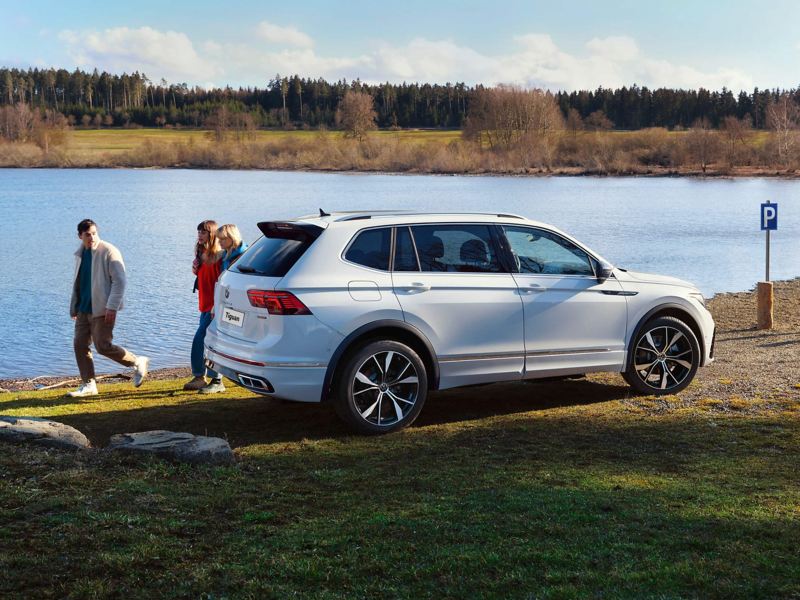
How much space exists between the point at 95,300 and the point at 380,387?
3.76 m

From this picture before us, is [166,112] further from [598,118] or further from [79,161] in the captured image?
[598,118]

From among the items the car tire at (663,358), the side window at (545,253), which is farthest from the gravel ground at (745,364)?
the side window at (545,253)

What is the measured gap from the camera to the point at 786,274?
26.9 meters

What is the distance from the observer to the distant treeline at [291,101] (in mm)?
164875

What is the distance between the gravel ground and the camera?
979cm

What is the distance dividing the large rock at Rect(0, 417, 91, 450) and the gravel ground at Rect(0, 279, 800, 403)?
16.2ft

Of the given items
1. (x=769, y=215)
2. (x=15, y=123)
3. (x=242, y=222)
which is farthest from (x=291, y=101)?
(x=769, y=215)

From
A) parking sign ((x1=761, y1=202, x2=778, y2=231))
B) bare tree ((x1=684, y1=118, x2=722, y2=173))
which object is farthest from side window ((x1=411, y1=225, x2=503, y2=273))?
bare tree ((x1=684, y1=118, x2=722, y2=173))

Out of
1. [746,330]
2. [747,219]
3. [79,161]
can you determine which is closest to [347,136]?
[79,161]

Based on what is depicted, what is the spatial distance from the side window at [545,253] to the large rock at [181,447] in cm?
331

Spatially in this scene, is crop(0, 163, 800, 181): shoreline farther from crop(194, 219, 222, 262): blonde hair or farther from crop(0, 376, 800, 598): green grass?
crop(0, 376, 800, 598): green grass

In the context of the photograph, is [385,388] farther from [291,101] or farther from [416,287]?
[291,101]

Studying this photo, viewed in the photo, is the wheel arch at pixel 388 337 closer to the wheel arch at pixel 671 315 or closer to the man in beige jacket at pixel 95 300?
the wheel arch at pixel 671 315

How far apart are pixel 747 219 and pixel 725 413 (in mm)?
41678
